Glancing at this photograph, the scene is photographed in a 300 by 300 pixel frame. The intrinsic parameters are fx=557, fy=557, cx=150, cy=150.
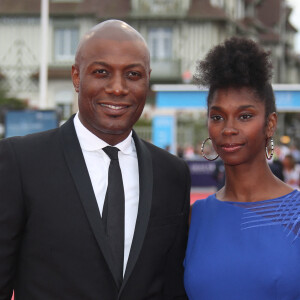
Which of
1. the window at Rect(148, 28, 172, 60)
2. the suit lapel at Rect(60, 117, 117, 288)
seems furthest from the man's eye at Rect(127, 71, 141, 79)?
the window at Rect(148, 28, 172, 60)

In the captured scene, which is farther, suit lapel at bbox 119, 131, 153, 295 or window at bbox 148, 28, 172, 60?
window at bbox 148, 28, 172, 60

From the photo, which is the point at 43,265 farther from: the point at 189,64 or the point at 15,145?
the point at 189,64

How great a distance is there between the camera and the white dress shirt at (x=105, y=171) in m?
2.49

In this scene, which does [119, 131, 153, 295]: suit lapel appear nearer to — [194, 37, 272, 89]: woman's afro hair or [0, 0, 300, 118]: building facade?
[194, 37, 272, 89]: woman's afro hair

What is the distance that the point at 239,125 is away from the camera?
2.66 meters

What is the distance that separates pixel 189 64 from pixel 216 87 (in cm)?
2222

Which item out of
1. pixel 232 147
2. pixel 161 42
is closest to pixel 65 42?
pixel 161 42

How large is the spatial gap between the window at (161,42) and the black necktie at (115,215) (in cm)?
2283

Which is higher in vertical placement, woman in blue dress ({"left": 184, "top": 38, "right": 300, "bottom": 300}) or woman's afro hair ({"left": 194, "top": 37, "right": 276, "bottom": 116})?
woman's afro hair ({"left": 194, "top": 37, "right": 276, "bottom": 116})

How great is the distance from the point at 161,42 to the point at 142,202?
2301cm

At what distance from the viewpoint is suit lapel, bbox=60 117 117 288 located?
237cm

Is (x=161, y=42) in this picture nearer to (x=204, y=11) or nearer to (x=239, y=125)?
(x=204, y=11)

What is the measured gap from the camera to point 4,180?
2.39 metres

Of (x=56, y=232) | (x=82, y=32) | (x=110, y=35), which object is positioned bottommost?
(x=56, y=232)
